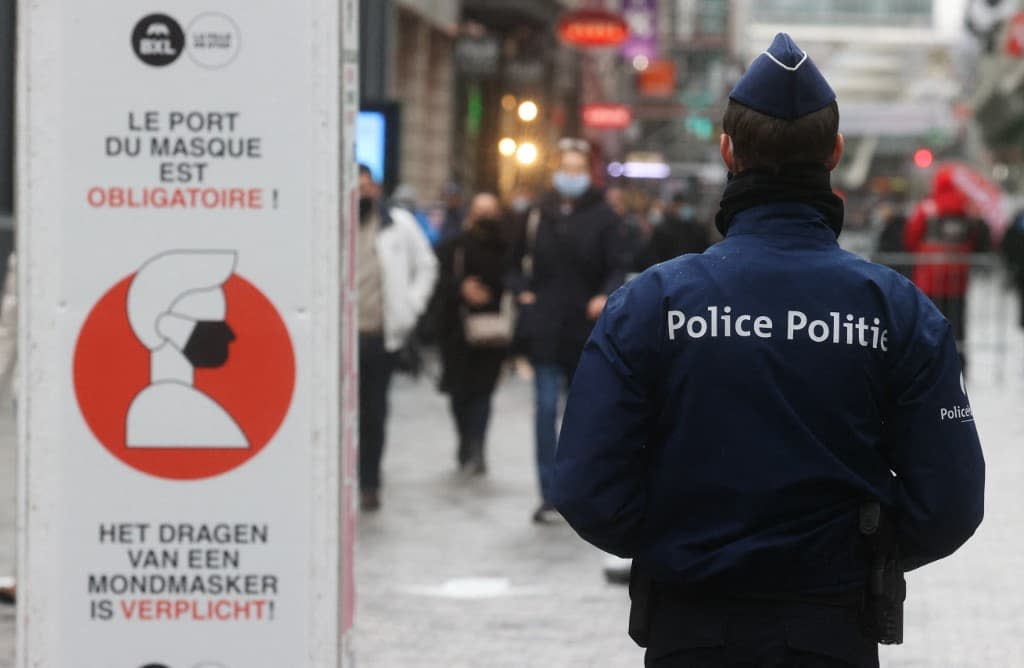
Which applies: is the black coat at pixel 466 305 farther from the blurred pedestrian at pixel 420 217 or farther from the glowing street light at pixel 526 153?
the glowing street light at pixel 526 153

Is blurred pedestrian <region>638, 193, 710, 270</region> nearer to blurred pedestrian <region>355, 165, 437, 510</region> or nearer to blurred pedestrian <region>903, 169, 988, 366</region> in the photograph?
blurred pedestrian <region>903, 169, 988, 366</region>

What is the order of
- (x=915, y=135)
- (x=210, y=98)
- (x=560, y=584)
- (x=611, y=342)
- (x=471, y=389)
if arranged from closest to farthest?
1. (x=611, y=342)
2. (x=210, y=98)
3. (x=560, y=584)
4. (x=471, y=389)
5. (x=915, y=135)

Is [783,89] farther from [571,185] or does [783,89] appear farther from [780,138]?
[571,185]

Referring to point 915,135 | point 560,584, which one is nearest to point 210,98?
point 560,584

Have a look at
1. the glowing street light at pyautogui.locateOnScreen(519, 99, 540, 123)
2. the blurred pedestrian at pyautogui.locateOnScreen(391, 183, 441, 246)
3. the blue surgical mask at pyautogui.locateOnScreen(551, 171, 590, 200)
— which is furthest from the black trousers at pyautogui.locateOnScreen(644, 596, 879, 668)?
the glowing street light at pyautogui.locateOnScreen(519, 99, 540, 123)

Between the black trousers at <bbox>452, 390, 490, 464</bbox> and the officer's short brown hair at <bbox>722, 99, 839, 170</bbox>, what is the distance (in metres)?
9.49

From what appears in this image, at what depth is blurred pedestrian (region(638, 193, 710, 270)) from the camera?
76.1ft

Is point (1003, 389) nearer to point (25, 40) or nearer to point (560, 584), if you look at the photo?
point (560, 584)

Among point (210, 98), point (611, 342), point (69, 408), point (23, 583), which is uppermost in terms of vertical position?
point (210, 98)

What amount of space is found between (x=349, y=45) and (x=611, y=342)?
179 centimetres

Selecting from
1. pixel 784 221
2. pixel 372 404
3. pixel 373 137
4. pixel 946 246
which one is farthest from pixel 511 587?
pixel 946 246

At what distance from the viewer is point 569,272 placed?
35.9 feet

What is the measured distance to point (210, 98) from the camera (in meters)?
4.88

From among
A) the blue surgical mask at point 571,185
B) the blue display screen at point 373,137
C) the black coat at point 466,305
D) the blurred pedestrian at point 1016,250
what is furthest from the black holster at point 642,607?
the blurred pedestrian at point 1016,250
